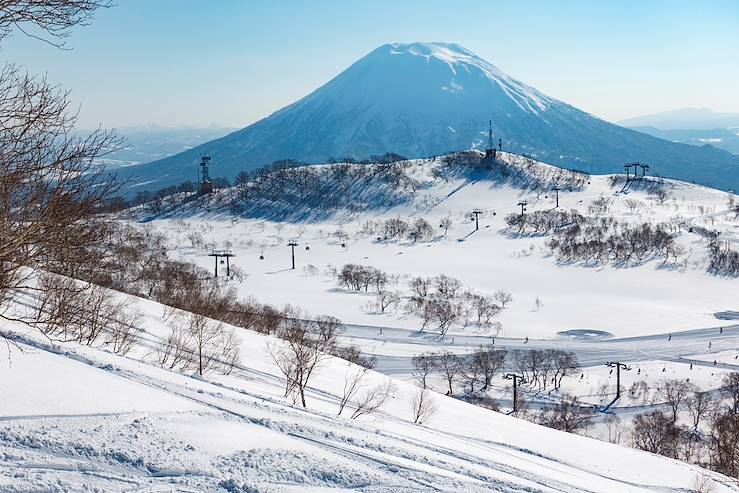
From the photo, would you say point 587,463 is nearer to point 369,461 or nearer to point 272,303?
point 369,461

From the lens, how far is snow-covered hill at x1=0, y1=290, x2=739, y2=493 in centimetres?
626

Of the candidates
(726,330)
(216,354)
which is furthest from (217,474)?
(726,330)

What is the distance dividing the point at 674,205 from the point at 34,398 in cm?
10937

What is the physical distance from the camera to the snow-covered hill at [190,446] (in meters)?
6.26

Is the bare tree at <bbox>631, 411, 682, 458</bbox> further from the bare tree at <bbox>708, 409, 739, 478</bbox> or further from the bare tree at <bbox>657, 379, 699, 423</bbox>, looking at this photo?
the bare tree at <bbox>657, 379, 699, 423</bbox>

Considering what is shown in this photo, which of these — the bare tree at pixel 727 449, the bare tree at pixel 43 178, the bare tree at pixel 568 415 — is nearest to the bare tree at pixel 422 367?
the bare tree at pixel 568 415

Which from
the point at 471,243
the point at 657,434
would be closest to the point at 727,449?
the point at 657,434

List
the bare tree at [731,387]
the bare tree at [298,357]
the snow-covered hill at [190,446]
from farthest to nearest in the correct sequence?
the bare tree at [731,387] → the bare tree at [298,357] → the snow-covered hill at [190,446]

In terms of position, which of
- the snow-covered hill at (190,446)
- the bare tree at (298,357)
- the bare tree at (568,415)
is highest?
the snow-covered hill at (190,446)

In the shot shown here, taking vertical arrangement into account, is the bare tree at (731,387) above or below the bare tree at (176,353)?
below

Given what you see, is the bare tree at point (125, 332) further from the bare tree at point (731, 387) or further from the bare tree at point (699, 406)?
the bare tree at point (731, 387)

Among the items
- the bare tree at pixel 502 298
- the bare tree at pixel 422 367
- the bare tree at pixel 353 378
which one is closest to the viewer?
the bare tree at pixel 353 378

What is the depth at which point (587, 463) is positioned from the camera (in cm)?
1427

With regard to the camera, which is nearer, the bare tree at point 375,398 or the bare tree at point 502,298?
the bare tree at point 375,398
